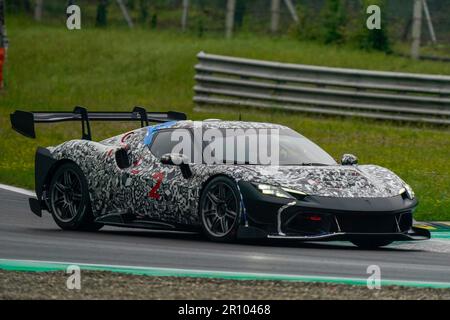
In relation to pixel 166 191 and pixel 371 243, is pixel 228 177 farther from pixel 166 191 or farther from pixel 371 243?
pixel 371 243

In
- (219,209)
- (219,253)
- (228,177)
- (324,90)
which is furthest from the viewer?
(324,90)

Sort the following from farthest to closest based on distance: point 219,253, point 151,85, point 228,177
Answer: point 151,85, point 228,177, point 219,253

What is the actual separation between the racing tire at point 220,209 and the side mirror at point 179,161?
13.1 inches

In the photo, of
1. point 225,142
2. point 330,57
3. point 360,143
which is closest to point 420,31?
point 330,57

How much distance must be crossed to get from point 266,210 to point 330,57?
16.7 metres

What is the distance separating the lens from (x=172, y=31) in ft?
107

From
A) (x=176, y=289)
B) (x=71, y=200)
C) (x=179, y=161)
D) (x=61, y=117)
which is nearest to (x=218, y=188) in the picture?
(x=179, y=161)

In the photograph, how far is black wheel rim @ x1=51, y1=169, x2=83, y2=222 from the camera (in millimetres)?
13742

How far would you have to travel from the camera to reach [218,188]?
40.4ft

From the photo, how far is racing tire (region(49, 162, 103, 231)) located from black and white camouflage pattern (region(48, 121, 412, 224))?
9 cm

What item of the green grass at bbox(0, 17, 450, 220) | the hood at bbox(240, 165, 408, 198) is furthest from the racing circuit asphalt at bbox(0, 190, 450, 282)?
the green grass at bbox(0, 17, 450, 220)

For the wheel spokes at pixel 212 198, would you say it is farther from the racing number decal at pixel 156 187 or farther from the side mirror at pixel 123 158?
the side mirror at pixel 123 158

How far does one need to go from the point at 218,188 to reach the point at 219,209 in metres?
0.19

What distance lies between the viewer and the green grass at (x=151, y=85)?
67.8ft
